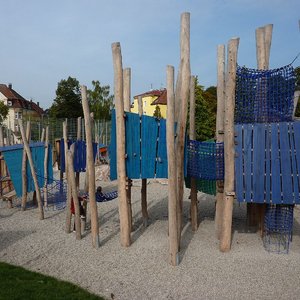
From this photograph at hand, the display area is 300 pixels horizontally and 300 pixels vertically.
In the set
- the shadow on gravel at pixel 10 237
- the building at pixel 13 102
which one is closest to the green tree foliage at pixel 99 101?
the building at pixel 13 102

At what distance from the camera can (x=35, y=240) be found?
8.46 metres

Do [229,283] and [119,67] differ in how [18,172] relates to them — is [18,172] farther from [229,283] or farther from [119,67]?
[229,283]

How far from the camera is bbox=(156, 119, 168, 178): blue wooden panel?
7789 mm

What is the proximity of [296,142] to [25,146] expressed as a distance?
7.33 metres

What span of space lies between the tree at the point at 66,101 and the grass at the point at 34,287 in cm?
4470

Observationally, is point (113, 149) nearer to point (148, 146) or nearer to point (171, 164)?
point (148, 146)

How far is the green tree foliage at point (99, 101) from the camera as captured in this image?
40.6m

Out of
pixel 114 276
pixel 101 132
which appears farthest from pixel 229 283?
pixel 101 132

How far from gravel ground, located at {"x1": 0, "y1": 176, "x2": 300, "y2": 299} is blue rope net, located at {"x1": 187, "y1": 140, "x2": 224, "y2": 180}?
153 centimetres

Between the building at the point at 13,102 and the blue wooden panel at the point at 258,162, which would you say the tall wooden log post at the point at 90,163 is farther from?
the building at the point at 13,102

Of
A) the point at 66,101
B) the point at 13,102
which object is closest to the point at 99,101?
the point at 66,101

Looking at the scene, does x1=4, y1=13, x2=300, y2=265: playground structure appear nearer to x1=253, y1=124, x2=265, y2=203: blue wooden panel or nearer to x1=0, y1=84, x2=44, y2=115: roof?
x1=253, y1=124, x2=265, y2=203: blue wooden panel

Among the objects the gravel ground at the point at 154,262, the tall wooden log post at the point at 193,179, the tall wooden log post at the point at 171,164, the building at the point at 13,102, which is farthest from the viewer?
the building at the point at 13,102

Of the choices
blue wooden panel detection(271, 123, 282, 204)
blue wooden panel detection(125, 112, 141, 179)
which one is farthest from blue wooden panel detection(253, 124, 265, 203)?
blue wooden panel detection(125, 112, 141, 179)
